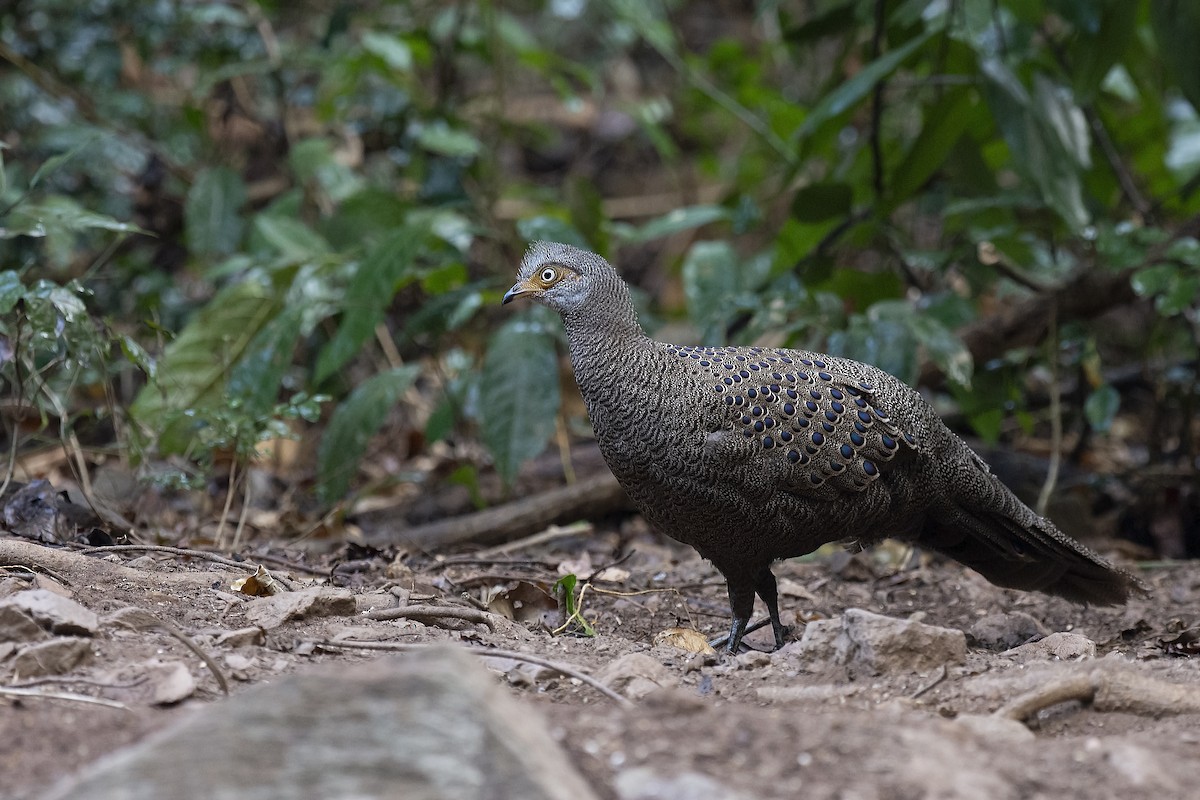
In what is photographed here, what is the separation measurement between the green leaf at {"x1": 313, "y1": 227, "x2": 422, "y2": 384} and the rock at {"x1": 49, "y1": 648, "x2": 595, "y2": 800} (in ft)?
10.9

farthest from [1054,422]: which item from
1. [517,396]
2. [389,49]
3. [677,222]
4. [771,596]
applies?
[389,49]

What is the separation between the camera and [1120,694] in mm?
2811

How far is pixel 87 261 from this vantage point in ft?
24.5

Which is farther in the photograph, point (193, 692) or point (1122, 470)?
point (1122, 470)

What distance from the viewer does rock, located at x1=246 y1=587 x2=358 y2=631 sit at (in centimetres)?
329

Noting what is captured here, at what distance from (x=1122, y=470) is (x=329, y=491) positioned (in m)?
4.01

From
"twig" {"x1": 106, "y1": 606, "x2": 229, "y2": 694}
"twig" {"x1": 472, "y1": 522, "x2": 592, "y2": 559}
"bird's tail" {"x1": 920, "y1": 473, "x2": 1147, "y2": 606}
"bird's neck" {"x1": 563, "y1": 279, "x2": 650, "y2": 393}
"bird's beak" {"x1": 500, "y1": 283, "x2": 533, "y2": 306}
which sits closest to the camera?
"twig" {"x1": 106, "y1": 606, "x2": 229, "y2": 694}

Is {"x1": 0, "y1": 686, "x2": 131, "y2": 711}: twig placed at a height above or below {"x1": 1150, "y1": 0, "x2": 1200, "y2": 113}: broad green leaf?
below

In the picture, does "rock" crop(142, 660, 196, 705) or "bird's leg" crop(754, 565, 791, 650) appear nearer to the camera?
"rock" crop(142, 660, 196, 705)

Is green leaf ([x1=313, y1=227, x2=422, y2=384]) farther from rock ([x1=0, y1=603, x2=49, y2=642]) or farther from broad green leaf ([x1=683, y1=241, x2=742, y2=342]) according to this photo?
rock ([x1=0, y1=603, x2=49, y2=642])

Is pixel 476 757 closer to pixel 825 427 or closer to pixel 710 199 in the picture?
pixel 825 427

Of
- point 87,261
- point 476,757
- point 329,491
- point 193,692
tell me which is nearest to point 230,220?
point 87,261

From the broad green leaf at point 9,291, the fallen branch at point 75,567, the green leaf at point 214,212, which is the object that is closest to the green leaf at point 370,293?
the broad green leaf at point 9,291

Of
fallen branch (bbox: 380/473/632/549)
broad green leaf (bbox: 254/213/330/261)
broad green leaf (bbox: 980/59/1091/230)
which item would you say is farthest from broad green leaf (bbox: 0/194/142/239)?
broad green leaf (bbox: 980/59/1091/230)
